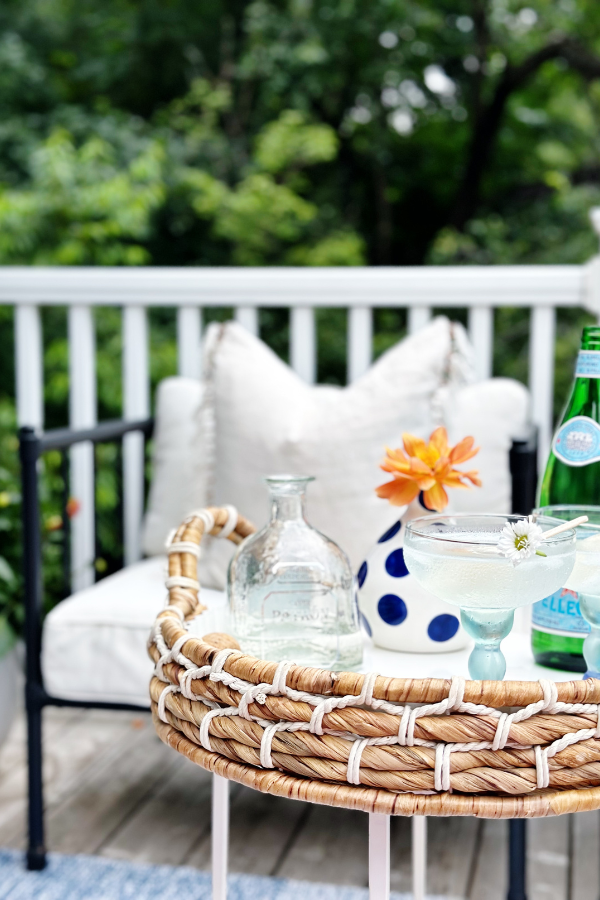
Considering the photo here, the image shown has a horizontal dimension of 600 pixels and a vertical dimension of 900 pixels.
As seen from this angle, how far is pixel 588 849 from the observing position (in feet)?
4.66

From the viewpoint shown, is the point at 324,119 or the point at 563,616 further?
the point at 324,119

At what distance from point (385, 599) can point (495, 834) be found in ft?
2.91

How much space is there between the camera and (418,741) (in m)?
0.57

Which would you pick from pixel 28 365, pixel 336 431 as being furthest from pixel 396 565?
pixel 28 365

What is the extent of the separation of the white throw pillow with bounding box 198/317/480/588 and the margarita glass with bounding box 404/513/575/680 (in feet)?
2.13

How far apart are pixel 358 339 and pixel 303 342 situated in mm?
110

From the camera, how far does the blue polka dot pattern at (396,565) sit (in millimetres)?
791

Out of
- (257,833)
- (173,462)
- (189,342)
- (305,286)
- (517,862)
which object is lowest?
(257,833)

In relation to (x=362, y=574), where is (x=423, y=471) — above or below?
above

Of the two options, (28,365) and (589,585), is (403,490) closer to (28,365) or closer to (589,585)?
(589,585)

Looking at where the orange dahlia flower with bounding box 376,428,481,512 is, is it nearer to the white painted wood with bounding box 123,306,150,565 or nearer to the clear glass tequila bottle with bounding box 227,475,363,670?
the clear glass tequila bottle with bounding box 227,475,363,670

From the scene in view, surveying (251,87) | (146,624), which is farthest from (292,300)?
(251,87)

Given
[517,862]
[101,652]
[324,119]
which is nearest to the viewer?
[517,862]

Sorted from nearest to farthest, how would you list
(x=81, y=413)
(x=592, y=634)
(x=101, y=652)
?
(x=592, y=634), (x=101, y=652), (x=81, y=413)
